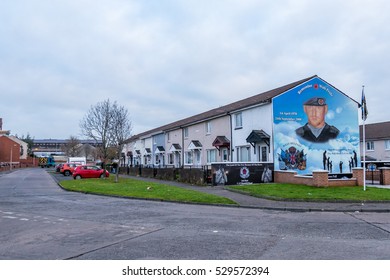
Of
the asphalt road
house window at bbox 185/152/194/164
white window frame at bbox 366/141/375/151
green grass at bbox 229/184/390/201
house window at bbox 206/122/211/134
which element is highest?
house window at bbox 206/122/211/134

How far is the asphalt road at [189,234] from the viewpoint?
708cm

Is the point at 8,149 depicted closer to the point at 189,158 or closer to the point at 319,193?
the point at 189,158

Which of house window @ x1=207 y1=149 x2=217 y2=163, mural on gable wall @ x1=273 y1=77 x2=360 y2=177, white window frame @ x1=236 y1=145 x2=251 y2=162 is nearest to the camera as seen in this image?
mural on gable wall @ x1=273 y1=77 x2=360 y2=177

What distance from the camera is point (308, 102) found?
26.0 meters

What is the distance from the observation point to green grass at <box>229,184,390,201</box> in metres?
16.0

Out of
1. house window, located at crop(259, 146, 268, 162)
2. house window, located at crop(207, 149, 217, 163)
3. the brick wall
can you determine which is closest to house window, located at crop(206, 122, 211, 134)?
house window, located at crop(207, 149, 217, 163)

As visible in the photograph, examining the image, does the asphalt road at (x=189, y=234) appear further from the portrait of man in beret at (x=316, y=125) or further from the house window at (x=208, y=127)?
the house window at (x=208, y=127)

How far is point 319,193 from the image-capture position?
1744 centimetres

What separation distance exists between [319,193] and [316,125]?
9.53 meters

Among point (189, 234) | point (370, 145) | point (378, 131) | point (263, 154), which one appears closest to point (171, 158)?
point (263, 154)

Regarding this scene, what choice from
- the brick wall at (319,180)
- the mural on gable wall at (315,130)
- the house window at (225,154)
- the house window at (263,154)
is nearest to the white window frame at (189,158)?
the house window at (225,154)

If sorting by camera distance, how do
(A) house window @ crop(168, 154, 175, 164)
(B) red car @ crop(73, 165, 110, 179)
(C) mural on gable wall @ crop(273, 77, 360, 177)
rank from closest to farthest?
(C) mural on gable wall @ crop(273, 77, 360, 177) → (B) red car @ crop(73, 165, 110, 179) → (A) house window @ crop(168, 154, 175, 164)

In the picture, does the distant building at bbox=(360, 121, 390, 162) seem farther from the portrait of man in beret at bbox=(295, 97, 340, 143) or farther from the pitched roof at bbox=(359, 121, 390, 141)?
the portrait of man in beret at bbox=(295, 97, 340, 143)

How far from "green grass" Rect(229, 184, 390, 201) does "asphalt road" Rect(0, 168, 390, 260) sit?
8.92 ft
